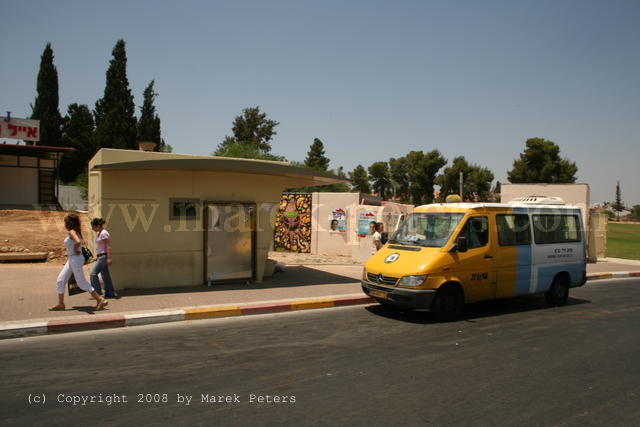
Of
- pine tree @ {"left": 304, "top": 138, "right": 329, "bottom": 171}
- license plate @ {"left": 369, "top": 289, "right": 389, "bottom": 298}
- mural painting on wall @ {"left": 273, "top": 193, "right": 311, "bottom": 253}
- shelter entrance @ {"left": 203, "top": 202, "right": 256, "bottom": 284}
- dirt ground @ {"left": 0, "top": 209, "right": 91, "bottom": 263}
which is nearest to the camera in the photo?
license plate @ {"left": 369, "top": 289, "right": 389, "bottom": 298}

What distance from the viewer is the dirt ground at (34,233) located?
1438 centimetres

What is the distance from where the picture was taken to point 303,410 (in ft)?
14.1

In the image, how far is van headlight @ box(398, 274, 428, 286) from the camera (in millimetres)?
7700

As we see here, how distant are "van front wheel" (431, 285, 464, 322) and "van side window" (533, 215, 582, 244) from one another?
2.46m

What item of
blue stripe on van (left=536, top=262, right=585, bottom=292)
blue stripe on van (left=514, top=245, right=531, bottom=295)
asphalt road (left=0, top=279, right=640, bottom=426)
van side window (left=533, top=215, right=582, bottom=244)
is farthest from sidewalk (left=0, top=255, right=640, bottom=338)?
van side window (left=533, top=215, right=582, bottom=244)

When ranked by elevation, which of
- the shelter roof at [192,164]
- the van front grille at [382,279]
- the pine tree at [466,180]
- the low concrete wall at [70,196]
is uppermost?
the pine tree at [466,180]

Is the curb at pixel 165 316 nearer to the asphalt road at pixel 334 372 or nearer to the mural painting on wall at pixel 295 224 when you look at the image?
the asphalt road at pixel 334 372

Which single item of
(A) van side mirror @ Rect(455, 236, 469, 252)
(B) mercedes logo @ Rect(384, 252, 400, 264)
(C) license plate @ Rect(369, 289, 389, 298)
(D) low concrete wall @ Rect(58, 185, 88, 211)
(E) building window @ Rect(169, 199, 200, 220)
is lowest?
(C) license plate @ Rect(369, 289, 389, 298)

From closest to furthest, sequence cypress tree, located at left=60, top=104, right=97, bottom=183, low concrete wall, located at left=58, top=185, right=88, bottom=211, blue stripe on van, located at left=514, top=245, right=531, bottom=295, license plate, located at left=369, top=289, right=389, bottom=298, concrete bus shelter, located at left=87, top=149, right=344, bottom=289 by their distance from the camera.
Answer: license plate, located at left=369, top=289, right=389, bottom=298 → blue stripe on van, located at left=514, top=245, right=531, bottom=295 → concrete bus shelter, located at left=87, top=149, right=344, bottom=289 → low concrete wall, located at left=58, top=185, right=88, bottom=211 → cypress tree, located at left=60, top=104, right=97, bottom=183

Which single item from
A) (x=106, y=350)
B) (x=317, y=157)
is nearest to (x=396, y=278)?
(x=106, y=350)

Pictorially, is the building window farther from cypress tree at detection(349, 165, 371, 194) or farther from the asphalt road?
cypress tree at detection(349, 165, 371, 194)

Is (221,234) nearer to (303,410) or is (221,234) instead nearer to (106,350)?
(106,350)

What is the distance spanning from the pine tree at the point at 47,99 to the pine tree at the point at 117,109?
4.05 meters

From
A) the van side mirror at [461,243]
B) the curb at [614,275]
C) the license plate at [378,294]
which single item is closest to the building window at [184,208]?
the license plate at [378,294]
